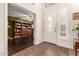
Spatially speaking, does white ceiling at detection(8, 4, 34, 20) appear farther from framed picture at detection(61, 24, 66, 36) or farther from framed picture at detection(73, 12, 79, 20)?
framed picture at detection(73, 12, 79, 20)

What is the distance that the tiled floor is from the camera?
2.08 metres

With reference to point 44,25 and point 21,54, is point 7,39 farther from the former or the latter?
point 44,25

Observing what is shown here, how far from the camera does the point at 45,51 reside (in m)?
2.13

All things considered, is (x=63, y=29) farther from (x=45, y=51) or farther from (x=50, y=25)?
(x=45, y=51)

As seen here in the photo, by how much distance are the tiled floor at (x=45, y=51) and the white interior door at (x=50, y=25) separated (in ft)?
0.35

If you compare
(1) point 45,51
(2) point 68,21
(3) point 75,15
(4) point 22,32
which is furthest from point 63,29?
(4) point 22,32

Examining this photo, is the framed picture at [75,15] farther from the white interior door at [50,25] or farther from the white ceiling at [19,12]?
the white ceiling at [19,12]

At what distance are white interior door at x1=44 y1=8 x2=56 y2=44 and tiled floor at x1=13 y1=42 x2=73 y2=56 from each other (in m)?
0.11

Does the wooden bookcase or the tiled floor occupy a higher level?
the wooden bookcase

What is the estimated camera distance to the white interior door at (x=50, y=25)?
2.13 meters

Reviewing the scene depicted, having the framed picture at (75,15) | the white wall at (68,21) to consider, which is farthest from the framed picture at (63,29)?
the framed picture at (75,15)

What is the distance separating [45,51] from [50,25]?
46 centimetres

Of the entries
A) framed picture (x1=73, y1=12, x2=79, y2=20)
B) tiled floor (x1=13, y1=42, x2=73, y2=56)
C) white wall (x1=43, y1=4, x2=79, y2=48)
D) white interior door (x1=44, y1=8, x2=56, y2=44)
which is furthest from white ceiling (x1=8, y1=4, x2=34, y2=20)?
framed picture (x1=73, y1=12, x2=79, y2=20)

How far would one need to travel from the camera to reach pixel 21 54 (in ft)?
6.79
